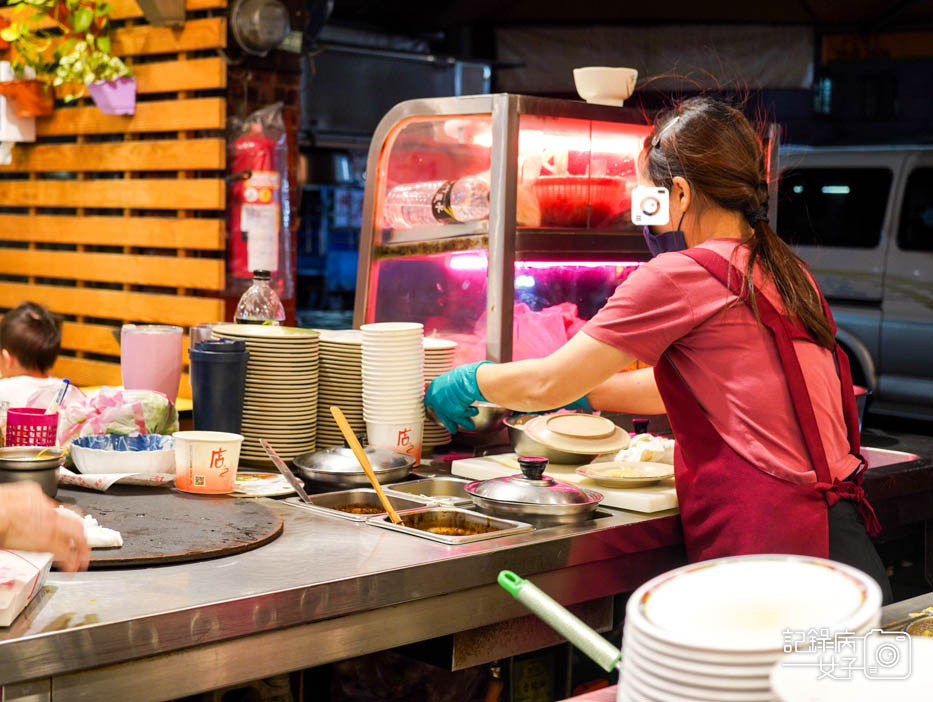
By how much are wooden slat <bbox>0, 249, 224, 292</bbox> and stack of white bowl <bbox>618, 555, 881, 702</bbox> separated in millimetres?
4288

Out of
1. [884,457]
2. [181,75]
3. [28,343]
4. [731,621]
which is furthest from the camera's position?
[181,75]

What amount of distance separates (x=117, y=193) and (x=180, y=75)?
2.70 ft

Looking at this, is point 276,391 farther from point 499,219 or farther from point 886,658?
point 886,658

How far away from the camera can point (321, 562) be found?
6.99 ft

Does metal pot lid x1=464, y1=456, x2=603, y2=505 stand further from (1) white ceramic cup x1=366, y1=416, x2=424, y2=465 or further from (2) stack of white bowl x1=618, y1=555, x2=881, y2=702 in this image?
(2) stack of white bowl x1=618, y1=555, x2=881, y2=702

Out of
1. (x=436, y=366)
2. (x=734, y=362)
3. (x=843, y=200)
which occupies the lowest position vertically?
(x=436, y=366)

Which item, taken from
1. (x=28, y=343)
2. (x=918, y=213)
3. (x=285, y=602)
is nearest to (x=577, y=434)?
(x=285, y=602)

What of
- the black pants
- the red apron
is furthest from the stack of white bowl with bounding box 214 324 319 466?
the black pants

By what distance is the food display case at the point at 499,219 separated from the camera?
127 inches

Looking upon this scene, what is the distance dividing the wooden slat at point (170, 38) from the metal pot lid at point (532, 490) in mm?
3205

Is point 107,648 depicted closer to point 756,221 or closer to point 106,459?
point 106,459

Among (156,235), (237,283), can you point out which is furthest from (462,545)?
(156,235)

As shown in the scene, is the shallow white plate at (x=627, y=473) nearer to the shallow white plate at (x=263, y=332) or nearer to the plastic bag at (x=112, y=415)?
the shallow white plate at (x=263, y=332)

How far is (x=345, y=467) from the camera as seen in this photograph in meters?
2.79
